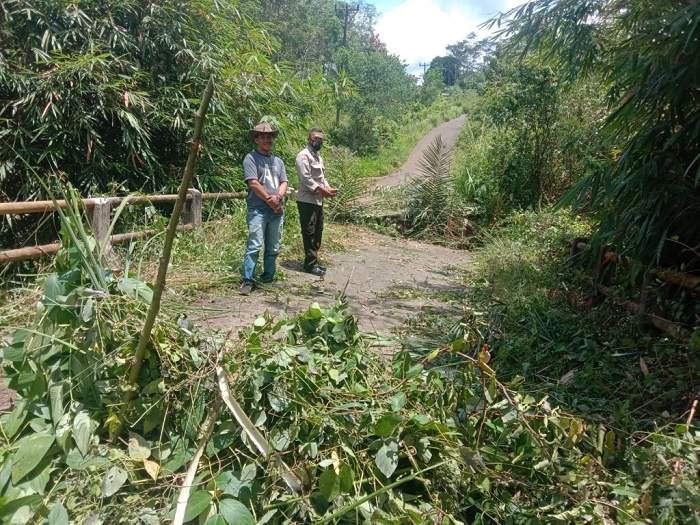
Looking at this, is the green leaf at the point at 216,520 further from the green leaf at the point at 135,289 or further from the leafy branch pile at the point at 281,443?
the green leaf at the point at 135,289

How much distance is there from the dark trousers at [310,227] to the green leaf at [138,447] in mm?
3734

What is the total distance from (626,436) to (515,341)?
4.14 feet

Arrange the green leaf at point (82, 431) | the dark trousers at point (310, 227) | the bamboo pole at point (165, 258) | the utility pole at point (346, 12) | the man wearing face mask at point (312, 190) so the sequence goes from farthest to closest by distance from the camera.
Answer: the utility pole at point (346, 12) < the dark trousers at point (310, 227) < the man wearing face mask at point (312, 190) < the green leaf at point (82, 431) < the bamboo pole at point (165, 258)

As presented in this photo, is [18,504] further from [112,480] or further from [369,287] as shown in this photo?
[369,287]

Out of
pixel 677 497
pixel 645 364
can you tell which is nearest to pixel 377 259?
pixel 645 364

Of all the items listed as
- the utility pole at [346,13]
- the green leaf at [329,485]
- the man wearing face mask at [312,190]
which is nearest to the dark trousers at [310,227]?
the man wearing face mask at [312,190]

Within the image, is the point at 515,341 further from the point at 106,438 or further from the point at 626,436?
the point at 106,438

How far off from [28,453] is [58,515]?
11.4 inches

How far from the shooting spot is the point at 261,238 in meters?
4.71

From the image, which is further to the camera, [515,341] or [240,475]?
[515,341]

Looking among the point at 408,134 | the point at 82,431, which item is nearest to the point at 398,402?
the point at 82,431

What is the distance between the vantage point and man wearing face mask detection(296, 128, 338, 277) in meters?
5.29

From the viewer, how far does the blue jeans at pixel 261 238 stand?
468 centimetres

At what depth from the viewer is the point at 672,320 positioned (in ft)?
10.6
